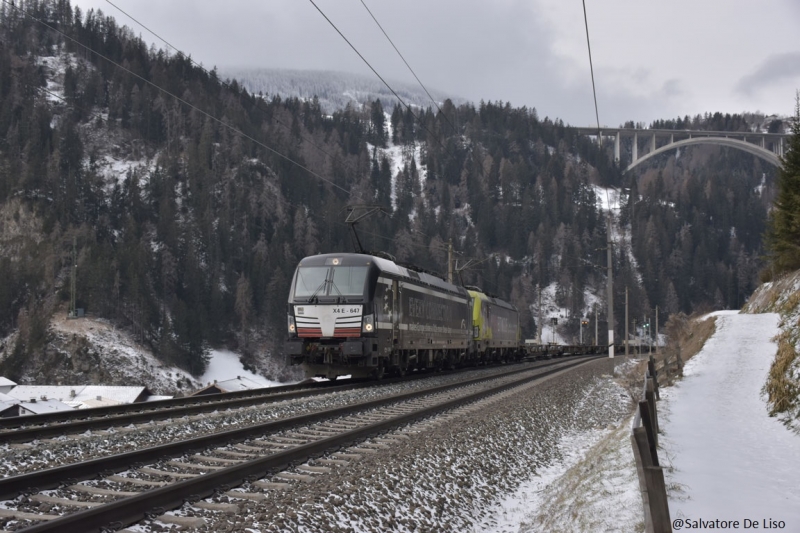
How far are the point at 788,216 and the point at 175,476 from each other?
31.6 m

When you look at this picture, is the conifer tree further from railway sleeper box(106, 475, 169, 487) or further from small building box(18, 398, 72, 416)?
small building box(18, 398, 72, 416)

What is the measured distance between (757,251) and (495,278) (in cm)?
7637

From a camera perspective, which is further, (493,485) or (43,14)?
(43,14)

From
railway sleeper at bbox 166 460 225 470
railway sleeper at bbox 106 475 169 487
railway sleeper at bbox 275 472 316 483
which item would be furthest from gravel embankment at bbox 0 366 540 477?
railway sleeper at bbox 275 472 316 483

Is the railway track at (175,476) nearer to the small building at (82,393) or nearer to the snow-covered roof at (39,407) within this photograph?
the snow-covered roof at (39,407)

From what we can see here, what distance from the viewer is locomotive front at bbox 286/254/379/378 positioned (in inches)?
830

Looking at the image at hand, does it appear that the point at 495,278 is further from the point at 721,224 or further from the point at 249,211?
the point at 721,224

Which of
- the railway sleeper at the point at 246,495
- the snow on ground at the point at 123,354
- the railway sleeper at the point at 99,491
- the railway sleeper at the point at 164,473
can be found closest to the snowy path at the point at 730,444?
the railway sleeper at the point at 246,495

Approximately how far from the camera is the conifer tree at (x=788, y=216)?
31.2m

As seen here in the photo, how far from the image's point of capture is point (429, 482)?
8734 millimetres

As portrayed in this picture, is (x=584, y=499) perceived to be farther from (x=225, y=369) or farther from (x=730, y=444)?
(x=225, y=369)

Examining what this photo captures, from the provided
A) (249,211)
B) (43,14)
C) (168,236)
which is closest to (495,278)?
(249,211)

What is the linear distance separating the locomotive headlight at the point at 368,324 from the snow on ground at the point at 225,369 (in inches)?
2894

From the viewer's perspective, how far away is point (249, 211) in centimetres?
13288
